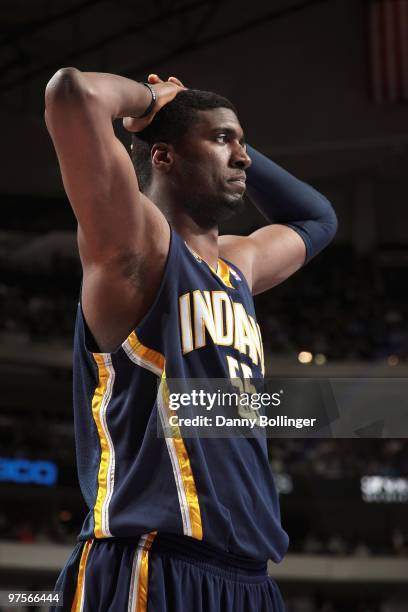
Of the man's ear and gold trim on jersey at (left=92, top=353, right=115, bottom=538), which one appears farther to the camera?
the man's ear

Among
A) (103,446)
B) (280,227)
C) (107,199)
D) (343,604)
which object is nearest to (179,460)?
(103,446)

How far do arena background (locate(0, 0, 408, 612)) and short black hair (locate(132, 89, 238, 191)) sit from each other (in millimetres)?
9951

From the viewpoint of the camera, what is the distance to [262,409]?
1.95 m

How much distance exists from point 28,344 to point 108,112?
12.5 m

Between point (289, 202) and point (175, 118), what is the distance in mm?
670

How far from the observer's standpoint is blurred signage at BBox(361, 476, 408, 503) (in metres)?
13.3

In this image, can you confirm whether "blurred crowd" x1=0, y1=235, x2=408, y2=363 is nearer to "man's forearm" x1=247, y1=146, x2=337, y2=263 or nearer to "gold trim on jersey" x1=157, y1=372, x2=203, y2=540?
"man's forearm" x1=247, y1=146, x2=337, y2=263

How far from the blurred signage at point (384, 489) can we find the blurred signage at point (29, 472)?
4539 millimetres

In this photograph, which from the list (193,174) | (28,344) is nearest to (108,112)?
(193,174)

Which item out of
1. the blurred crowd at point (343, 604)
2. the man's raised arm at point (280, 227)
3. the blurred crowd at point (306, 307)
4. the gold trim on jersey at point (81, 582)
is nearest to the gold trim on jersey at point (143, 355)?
the gold trim on jersey at point (81, 582)

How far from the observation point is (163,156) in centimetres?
220

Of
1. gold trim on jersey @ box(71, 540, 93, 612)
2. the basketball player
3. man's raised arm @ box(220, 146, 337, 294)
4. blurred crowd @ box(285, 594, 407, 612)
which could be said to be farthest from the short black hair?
blurred crowd @ box(285, 594, 407, 612)

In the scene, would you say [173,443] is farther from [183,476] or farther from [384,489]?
[384,489]

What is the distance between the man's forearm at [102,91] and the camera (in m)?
1.74
